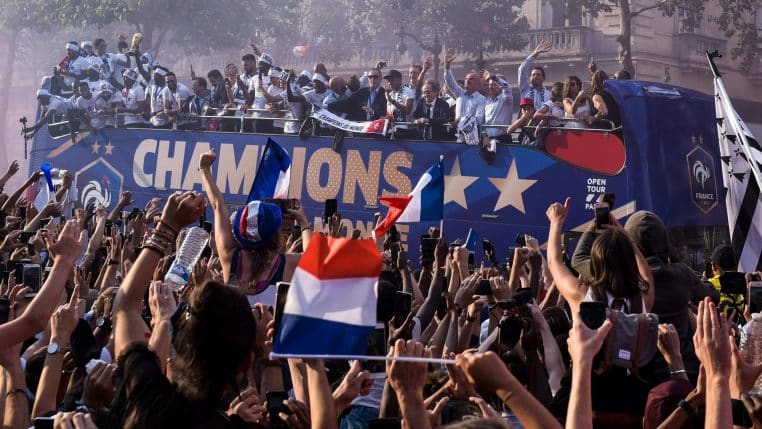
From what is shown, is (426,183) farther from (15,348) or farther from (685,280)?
(15,348)

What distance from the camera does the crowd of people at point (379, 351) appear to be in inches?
122

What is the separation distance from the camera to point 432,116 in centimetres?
1552

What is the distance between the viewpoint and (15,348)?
4145mm

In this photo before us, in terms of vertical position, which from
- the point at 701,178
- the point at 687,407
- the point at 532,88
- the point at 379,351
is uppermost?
the point at 532,88

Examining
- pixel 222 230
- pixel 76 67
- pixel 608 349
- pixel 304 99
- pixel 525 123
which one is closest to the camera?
pixel 608 349

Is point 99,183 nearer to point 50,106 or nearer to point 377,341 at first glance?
point 50,106

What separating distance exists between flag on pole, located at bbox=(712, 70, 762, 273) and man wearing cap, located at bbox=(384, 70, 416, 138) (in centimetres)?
520

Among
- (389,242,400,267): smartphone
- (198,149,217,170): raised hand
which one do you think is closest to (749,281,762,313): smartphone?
(198,149,217,170): raised hand

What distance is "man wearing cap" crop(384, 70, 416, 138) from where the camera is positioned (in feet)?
51.4

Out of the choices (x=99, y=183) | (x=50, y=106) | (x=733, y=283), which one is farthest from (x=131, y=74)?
(x=733, y=283)

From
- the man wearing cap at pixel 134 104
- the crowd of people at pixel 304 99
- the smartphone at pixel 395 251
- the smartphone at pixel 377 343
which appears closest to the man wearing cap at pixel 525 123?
the crowd of people at pixel 304 99

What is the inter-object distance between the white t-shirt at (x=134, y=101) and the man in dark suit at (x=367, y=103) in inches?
175

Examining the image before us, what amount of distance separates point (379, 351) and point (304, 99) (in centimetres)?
1251

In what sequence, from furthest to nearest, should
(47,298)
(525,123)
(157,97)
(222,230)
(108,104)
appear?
(108,104) < (157,97) < (525,123) < (222,230) < (47,298)
